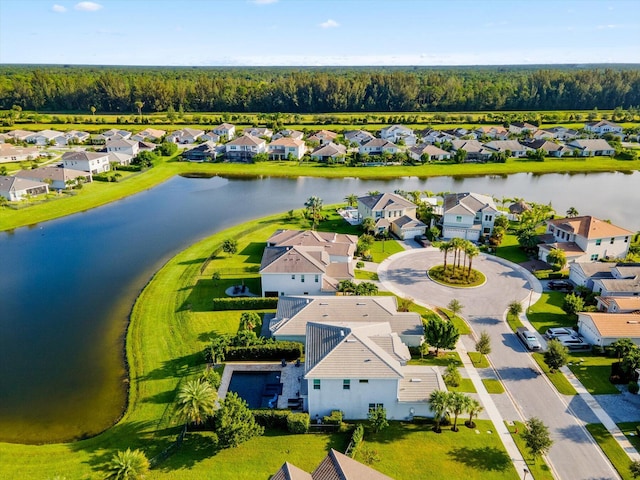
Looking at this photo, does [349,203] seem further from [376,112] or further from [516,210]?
[376,112]

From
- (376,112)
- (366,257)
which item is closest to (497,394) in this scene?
(366,257)

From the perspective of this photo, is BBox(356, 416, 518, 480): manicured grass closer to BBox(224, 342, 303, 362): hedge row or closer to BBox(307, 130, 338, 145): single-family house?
BBox(224, 342, 303, 362): hedge row

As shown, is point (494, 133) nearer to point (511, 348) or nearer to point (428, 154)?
point (428, 154)

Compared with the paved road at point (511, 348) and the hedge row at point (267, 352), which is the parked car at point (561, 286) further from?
the hedge row at point (267, 352)

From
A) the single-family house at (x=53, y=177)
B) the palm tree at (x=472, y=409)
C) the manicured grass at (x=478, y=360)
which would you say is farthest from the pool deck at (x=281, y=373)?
the single-family house at (x=53, y=177)

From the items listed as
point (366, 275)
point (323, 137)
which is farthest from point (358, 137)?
point (366, 275)

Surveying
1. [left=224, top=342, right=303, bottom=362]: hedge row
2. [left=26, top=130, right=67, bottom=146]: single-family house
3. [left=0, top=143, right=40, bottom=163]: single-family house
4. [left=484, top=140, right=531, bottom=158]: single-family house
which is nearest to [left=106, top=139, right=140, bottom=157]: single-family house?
[left=0, top=143, right=40, bottom=163]: single-family house
